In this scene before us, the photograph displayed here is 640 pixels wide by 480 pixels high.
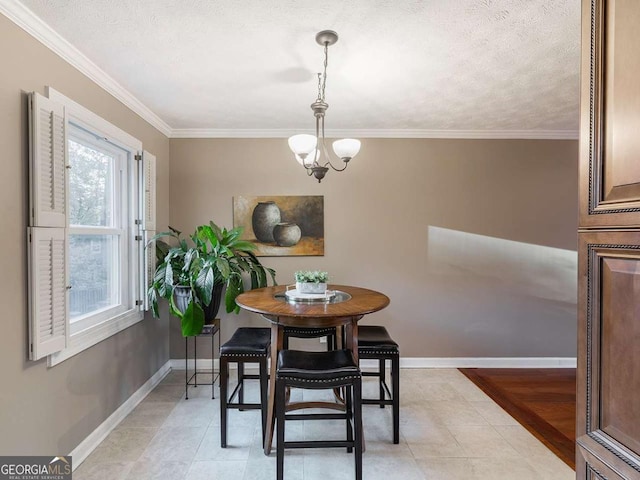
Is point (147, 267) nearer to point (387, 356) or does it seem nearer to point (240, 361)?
point (240, 361)

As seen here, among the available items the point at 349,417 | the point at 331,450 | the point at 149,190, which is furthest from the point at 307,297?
the point at 149,190

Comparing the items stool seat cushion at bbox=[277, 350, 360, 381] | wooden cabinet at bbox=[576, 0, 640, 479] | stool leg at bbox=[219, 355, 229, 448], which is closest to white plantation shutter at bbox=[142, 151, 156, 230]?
stool leg at bbox=[219, 355, 229, 448]

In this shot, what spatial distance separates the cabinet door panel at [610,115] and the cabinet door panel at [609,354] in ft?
0.25

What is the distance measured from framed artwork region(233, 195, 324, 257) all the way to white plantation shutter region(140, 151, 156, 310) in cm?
78

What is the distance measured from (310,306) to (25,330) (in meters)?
1.44

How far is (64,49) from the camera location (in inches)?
75.3

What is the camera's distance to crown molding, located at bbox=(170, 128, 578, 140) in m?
3.41

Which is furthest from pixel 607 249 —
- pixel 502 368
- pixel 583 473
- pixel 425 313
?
pixel 502 368

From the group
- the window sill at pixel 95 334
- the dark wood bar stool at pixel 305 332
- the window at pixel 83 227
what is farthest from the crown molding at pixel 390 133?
the dark wood bar stool at pixel 305 332

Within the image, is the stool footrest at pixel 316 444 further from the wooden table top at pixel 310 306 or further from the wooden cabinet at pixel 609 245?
the wooden cabinet at pixel 609 245

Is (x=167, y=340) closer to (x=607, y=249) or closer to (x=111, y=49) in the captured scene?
(x=111, y=49)

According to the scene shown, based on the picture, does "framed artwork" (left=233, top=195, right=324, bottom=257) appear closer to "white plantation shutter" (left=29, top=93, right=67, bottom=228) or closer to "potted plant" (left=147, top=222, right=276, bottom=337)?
"potted plant" (left=147, top=222, right=276, bottom=337)

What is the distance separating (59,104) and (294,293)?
1739mm

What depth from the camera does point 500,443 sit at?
7.52 ft
